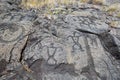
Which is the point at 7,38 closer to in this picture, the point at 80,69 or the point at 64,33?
the point at 64,33

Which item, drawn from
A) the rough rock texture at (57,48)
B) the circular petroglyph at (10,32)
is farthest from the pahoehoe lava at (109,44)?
the circular petroglyph at (10,32)

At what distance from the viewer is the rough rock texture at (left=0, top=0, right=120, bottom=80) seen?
10.8ft

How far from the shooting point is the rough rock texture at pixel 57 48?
3.28m

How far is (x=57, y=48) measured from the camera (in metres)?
3.53

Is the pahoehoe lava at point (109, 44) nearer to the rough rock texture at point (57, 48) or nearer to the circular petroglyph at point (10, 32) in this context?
the rough rock texture at point (57, 48)

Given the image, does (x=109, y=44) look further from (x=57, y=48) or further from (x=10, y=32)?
(x=10, y=32)

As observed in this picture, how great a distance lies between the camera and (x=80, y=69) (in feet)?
10.9

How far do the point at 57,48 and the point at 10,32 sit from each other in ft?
2.98

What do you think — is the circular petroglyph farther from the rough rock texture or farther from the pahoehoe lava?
the pahoehoe lava

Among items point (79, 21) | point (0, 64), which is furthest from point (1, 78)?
point (79, 21)

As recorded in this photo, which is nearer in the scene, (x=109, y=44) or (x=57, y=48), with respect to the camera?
(x=57, y=48)

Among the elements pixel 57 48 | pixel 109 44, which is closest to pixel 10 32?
pixel 57 48

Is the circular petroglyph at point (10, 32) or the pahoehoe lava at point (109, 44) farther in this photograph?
the pahoehoe lava at point (109, 44)

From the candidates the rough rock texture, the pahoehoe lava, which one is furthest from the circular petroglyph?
the pahoehoe lava
